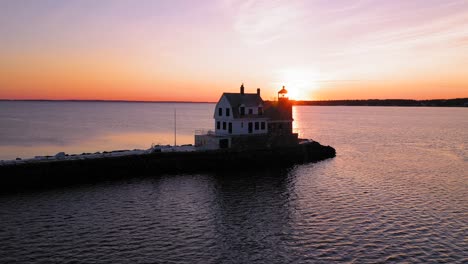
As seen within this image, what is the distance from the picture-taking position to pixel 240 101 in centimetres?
6159

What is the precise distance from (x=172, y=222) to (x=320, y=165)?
34.9 metres

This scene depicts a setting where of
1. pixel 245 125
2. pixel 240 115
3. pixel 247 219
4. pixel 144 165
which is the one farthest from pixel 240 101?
pixel 247 219

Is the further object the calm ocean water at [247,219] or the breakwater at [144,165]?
the breakwater at [144,165]

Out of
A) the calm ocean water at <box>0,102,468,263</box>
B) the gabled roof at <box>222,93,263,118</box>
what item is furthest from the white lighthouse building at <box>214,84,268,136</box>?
the calm ocean water at <box>0,102,468,263</box>

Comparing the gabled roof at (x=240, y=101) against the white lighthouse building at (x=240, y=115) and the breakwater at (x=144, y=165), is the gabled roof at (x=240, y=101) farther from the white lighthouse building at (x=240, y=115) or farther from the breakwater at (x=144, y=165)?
the breakwater at (x=144, y=165)

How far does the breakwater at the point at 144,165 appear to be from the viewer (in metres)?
42.8

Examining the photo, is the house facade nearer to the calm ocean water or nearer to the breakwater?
the breakwater

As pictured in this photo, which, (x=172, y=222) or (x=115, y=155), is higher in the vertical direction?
(x=115, y=155)

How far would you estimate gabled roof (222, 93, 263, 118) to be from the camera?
6050 cm

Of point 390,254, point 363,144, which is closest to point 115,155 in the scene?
point 390,254

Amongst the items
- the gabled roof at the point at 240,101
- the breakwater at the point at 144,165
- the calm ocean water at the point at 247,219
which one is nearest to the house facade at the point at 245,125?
the gabled roof at the point at 240,101

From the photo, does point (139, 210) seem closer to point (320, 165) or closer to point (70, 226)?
point (70, 226)

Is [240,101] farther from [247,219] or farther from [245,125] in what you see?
[247,219]

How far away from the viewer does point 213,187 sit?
1751 inches
